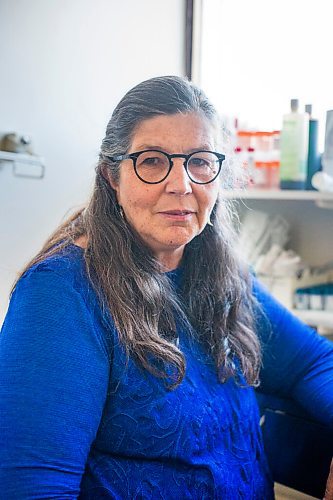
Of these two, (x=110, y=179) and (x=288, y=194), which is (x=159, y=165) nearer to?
(x=110, y=179)

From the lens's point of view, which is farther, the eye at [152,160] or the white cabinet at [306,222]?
the white cabinet at [306,222]

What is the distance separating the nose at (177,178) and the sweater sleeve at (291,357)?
417 mm

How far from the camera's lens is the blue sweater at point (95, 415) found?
2.56 feet

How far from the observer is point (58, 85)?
1659 millimetres

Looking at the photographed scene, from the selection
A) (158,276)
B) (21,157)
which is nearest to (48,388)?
(158,276)

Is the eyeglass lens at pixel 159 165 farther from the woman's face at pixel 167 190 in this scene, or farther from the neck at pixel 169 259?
the neck at pixel 169 259

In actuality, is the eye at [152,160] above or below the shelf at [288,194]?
above

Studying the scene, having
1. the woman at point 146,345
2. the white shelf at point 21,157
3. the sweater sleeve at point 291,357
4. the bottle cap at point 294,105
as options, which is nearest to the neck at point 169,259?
the woman at point 146,345

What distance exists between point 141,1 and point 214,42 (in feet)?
1.15

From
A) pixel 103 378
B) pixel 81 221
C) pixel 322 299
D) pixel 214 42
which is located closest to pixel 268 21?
pixel 214 42

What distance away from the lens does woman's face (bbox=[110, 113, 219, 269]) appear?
1.00 m

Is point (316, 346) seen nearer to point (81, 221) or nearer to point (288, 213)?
point (81, 221)

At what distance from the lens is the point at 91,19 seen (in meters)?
1.76

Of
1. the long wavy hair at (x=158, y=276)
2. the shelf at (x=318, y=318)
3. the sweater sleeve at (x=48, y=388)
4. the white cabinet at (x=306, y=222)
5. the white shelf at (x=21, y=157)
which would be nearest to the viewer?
the sweater sleeve at (x=48, y=388)
